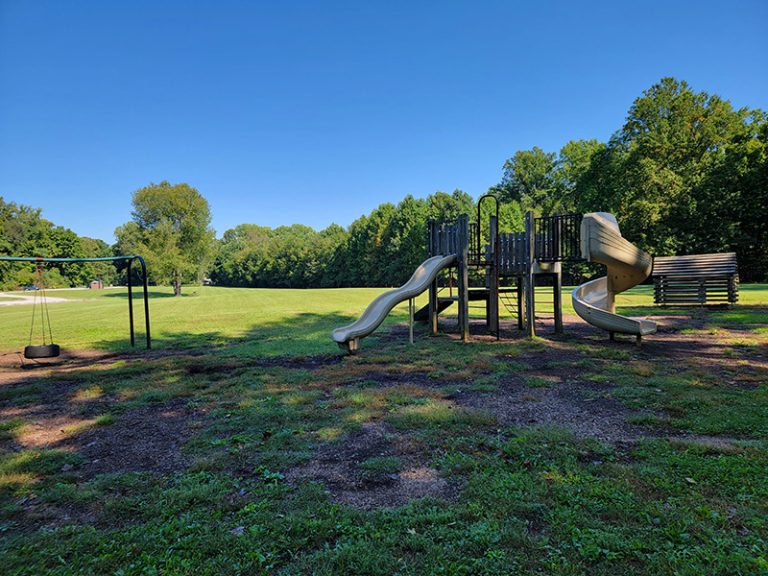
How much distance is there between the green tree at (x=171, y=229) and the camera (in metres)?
41.6

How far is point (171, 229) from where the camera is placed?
4356cm

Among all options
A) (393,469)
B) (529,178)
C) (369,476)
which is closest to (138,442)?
(369,476)

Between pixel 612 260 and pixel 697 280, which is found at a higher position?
pixel 612 260

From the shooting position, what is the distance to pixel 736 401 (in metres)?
5.45

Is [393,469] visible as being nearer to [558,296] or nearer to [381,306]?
[381,306]

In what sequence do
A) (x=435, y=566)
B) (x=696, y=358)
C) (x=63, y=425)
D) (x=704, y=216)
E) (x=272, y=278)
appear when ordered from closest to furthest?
(x=435, y=566) < (x=63, y=425) < (x=696, y=358) < (x=704, y=216) < (x=272, y=278)

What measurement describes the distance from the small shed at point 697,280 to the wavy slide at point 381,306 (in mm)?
14384

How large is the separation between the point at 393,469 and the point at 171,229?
46.2 m

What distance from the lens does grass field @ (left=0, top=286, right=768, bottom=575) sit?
2.60 m

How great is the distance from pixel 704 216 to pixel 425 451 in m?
45.0

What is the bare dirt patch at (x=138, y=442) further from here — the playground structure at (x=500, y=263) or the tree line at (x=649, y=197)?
the tree line at (x=649, y=197)

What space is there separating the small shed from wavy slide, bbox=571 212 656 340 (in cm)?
1075

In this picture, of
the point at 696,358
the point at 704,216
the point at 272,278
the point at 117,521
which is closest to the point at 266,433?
the point at 117,521

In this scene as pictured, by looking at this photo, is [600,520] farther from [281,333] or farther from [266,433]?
[281,333]
